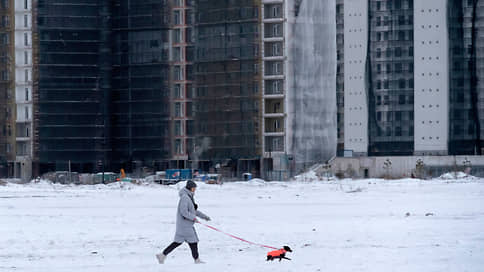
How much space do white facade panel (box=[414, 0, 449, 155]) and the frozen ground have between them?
81.2 metres

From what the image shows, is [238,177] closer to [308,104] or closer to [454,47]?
[308,104]

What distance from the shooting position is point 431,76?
13750 cm

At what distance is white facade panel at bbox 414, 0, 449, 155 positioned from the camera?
A: 136 meters

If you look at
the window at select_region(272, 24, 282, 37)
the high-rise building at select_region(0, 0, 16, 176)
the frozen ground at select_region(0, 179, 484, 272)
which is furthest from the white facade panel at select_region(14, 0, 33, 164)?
the frozen ground at select_region(0, 179, 484, 272)

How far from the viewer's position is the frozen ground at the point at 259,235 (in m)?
24.4

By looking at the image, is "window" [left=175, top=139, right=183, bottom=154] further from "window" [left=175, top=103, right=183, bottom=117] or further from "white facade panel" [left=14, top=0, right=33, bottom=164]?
"white facade panel" [left=14, top=0, right=33, bottom=164]

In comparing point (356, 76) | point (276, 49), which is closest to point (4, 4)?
point (276, 49)

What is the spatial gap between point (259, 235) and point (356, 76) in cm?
11175

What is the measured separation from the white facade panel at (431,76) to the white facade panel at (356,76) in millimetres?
7430

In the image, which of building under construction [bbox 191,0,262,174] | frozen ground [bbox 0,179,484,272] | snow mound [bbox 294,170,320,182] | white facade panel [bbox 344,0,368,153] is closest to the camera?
frozen ground [bbox 0,179,484,272]

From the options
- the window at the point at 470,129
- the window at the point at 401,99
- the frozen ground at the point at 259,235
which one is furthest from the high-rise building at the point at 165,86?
the frozen ground at the point at 259,235

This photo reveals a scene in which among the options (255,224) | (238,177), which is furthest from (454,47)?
(255,224)

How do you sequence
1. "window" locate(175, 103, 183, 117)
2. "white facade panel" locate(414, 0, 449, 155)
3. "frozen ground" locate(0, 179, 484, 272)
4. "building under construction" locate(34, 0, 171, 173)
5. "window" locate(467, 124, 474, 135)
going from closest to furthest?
1. "frozen ground" locate(0, 179, 484, 272)
2. "building under construction" locate(34, 0, 171, 173)
3. "window" locate(175, 103, 183, 117)
4. "window" locate(467, 124, 474, 135)
5. "white facade panel" locate(414, 0, 449, 155)

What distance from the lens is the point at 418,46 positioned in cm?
13888
